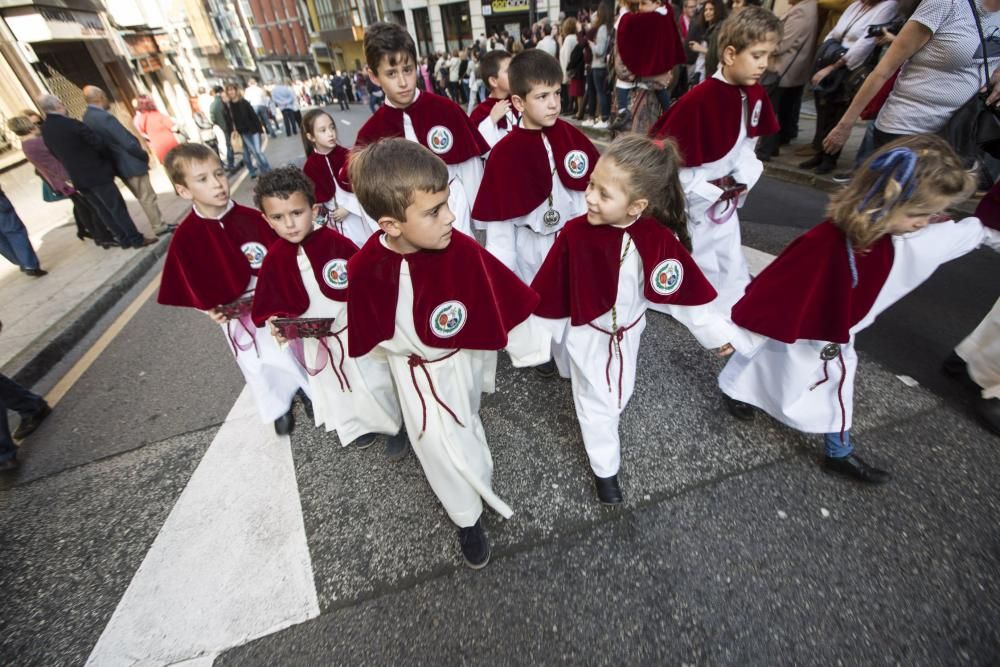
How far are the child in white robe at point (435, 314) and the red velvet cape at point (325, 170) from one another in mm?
2092

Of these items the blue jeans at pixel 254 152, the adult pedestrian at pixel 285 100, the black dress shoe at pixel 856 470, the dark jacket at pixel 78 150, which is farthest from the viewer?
the adult pedestrian at pixel 285 100

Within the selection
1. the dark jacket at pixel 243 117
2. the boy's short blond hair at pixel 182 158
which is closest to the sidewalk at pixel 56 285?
the dark jacket at pixel 243 117

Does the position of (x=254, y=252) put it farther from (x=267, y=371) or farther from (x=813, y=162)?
(x=813, y=162)

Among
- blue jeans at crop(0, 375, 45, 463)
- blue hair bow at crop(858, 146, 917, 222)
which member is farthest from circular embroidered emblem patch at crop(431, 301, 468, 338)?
blue jeans at crop(0, 375, 45, 463)

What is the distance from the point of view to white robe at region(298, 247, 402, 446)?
2225mm

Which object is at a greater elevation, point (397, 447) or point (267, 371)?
point (267, 371)

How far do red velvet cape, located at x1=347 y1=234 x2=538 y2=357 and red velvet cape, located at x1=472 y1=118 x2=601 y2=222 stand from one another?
112 centimetres

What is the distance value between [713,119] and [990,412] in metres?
2.07

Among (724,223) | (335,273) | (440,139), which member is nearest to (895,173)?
(724,223)

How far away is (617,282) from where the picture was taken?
1.85 m

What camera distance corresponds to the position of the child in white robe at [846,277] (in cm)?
155

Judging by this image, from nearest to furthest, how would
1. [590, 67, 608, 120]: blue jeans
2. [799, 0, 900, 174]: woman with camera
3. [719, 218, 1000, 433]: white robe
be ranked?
[719, 218, 1000, 433]: white robe
[799, 0, 900, 174]: woman with camera
[590, 67, 608, 120]: blue jeans

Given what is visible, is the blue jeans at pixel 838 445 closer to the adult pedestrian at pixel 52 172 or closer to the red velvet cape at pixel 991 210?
the red velvet cape at pixel 991 210

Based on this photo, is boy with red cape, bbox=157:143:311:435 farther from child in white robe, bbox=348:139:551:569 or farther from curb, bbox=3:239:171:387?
curb, bbox=3:239:171:387
